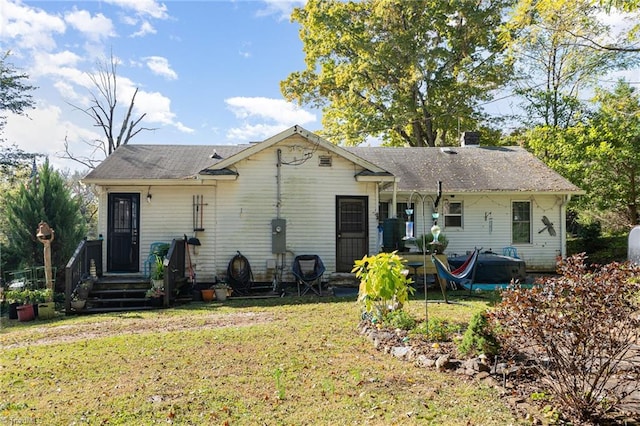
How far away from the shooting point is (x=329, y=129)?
84.4ft

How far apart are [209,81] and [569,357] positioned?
19195mm

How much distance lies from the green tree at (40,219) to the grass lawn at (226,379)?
514 centimetres

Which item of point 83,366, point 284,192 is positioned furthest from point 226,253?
point 83,366

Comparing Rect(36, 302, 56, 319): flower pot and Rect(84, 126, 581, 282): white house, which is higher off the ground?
Rect(84, 126, 581, 282): white house

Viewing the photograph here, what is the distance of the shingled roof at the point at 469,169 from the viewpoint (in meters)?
14.0

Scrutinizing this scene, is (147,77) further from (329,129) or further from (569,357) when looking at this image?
(569,357)

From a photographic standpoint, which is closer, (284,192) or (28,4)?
(28,4)

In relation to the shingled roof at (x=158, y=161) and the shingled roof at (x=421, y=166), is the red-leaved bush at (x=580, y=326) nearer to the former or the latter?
the shingled roof at (x=421, y=166)

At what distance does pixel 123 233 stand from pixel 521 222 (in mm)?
12464

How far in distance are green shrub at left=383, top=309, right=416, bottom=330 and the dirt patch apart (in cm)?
237

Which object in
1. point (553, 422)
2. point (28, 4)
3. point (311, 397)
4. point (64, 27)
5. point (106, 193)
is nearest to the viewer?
point (553, 422)

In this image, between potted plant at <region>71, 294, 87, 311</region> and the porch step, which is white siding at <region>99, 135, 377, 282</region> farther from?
potted plant at <region>71, 294, 87, 311</region>

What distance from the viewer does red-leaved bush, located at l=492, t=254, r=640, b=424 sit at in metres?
3.32

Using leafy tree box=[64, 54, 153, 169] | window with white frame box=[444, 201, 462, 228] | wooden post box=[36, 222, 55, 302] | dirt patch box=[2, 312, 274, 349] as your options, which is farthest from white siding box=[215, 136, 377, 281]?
leafy tree box=[64, 54, 153, 169]
